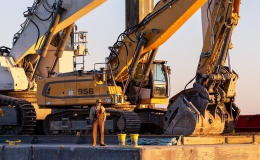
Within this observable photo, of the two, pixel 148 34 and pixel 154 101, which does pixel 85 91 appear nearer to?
pixel 154 101

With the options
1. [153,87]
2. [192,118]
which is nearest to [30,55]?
[153,87]

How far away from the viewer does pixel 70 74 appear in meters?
24.0

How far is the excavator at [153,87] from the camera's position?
20750 millimetres

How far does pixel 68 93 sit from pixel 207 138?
6603 millimetres

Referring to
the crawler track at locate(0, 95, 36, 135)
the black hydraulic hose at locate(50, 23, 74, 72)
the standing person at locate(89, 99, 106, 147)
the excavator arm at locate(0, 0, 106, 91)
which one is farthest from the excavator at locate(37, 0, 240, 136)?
the standing person at locate(89, 99, 106, 147)

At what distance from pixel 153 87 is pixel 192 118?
152 inches

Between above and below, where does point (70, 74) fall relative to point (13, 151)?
above

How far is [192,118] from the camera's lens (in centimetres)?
2009

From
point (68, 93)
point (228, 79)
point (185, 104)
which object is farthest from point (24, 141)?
Answer: point (228, 79)

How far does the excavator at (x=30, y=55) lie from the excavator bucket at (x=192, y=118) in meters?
5.66

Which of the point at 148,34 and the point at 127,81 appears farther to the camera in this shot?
the point at 127,81

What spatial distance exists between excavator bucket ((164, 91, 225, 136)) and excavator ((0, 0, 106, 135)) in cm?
566

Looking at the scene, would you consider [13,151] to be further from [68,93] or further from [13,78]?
[13,78]

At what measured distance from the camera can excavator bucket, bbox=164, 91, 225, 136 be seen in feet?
65.9
